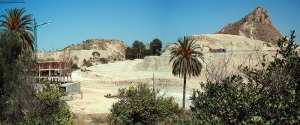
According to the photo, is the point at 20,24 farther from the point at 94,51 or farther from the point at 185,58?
the point at 94,51

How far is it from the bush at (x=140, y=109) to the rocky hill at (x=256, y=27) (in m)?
95.9

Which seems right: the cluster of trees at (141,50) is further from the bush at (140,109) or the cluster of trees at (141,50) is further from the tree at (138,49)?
the bush at (140,109)

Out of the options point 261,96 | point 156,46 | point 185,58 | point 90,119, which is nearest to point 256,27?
point 156,46

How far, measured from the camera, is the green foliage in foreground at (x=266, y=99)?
6.86 metres

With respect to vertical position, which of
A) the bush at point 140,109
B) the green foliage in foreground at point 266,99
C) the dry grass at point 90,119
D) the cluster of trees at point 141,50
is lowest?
the dry grass at point 90,119

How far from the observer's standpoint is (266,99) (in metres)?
7.32

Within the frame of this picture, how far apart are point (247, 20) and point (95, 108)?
336 ft

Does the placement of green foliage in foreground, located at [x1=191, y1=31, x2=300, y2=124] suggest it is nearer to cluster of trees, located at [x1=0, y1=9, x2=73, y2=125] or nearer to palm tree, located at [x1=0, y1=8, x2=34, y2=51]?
cluster of trees, located at [x1=0, y1=9, x2=73, y2=125]

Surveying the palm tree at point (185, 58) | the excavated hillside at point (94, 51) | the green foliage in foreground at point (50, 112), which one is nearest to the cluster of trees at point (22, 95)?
the green foliage in foreground at point (50, 112)

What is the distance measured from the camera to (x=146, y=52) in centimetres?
10744

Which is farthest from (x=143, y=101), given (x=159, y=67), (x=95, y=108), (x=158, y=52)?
(x=158, y=52)

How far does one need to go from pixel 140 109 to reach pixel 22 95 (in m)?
7.65

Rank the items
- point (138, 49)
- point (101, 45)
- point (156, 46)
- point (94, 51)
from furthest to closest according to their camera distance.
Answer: point (101, 45)
point (94, 51)
point (156, 46)
point (138, 49)

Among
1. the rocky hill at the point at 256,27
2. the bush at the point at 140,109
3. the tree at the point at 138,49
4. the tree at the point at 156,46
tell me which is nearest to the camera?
the bush at the point at 140,109
